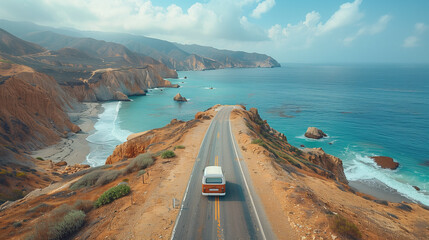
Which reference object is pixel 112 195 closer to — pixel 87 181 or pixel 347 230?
pixel 87 181

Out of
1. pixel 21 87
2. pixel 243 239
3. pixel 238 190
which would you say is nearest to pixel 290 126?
pixel 238 190

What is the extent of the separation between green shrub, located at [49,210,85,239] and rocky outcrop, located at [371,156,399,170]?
152 feet

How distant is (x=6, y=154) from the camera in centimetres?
2673

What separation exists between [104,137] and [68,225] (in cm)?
4296

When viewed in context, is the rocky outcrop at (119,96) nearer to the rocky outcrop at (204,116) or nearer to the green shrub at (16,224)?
the rocky outcrop at (204,116)

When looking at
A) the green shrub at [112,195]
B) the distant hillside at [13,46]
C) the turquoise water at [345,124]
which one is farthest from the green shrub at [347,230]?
the distant hillside at [13,46]

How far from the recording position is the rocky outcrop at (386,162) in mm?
37528

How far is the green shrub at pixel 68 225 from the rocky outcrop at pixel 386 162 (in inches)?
1820

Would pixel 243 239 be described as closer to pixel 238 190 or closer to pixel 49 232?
pixel 238 190

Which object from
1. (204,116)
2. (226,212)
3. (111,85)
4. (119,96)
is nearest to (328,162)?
(204,116)

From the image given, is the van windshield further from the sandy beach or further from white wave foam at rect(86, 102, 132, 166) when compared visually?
the sandy beach

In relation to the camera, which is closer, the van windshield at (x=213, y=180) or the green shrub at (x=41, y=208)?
the van windshield at (x=213, y=180)

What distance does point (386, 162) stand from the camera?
38406 mm

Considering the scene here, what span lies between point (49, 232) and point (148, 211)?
4222 millimetres
